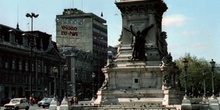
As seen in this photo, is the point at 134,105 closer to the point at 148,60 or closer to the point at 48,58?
the point at 148,60

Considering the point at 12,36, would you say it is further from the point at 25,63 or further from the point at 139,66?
the point at 139,66

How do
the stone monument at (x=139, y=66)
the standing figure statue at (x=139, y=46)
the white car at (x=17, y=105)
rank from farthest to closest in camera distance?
the white car at (x=17, y=105) < the standing figure statue at (x=139, y=46) < the stone monument at (x=139, y=66)

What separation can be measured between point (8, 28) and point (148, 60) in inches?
2558

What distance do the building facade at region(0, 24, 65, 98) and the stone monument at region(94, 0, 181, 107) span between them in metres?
44.1

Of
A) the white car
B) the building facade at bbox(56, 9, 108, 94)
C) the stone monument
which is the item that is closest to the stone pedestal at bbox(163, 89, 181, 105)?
the stone monument

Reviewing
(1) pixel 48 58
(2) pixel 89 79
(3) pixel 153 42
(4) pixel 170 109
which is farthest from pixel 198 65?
(4) pixel 170 109

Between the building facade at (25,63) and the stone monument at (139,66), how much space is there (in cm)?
4405

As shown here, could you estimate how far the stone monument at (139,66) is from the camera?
46969 mm

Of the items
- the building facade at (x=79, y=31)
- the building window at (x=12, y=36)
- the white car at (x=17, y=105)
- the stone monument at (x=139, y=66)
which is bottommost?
the white car at (x=17, y=105)

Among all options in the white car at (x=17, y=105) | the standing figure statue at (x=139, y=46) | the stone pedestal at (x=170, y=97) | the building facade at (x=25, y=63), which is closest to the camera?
the stone pedestal at (x=170, y=97)

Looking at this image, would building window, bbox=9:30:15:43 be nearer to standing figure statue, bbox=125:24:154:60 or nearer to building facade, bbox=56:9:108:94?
building facade, bbox=56:9:108:94

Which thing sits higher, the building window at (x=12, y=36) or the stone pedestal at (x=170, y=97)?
the building window at (x=12, y=36)

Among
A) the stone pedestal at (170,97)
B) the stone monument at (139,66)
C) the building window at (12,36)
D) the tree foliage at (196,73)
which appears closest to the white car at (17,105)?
the stone monument at (139,66)

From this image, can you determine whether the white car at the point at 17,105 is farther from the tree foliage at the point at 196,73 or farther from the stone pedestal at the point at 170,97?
the tree foliage at the point at 196,73
